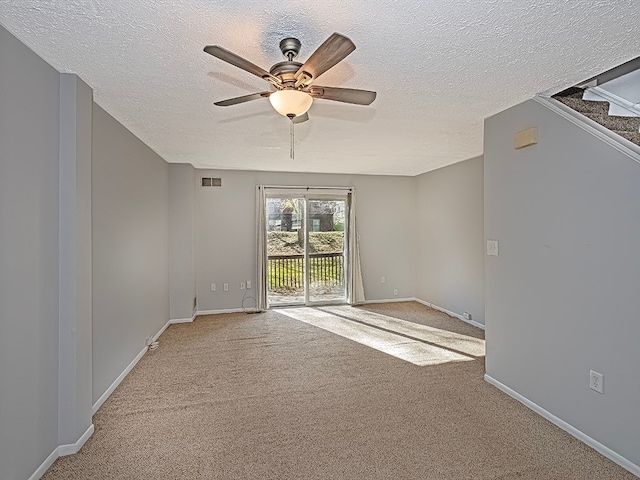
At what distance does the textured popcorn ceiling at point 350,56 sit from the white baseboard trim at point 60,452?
2333mm

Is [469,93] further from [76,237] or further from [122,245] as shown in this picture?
[122,245]

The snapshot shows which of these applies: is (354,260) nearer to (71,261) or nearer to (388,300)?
(388,300)

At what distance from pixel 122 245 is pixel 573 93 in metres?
3.90

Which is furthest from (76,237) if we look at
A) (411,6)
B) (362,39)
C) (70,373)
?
(411,6)

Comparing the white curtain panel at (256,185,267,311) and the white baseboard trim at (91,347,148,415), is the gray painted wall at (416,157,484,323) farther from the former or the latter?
the white baseboard trim at (91,347,148,415)

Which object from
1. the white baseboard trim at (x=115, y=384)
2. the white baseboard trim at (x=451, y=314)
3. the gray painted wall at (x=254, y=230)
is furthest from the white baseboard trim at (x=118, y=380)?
the white baseboard trim at (x=451, y=314)

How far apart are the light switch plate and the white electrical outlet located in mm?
1137

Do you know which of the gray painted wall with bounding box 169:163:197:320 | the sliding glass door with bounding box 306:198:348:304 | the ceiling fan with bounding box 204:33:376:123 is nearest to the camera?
the ceiling fan with bounding box 204:33:376:123

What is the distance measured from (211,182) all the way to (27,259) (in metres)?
4.08

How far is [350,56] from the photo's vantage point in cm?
206

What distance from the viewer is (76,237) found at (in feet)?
7.48

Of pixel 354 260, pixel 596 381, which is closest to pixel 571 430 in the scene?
pixel 596 381

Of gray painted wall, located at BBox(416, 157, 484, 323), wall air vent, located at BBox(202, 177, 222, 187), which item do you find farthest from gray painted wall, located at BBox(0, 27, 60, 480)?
gray painted wall, located at BBox(416, 157, 484, 323)

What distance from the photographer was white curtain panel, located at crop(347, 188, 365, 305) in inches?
249
